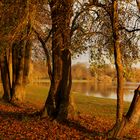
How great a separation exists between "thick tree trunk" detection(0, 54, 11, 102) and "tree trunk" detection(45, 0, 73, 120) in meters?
10.5

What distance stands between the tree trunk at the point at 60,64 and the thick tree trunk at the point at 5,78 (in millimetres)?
10499

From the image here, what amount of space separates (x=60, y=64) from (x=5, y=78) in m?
11.7

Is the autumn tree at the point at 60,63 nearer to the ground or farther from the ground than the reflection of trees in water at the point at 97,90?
farther from the ground

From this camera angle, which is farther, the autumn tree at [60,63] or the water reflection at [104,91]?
the water reflection at [104,91]

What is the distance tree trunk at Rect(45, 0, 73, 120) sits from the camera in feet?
52.3

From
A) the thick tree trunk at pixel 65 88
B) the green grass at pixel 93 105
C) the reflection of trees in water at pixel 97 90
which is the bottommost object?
the green grass at pixel 93 105

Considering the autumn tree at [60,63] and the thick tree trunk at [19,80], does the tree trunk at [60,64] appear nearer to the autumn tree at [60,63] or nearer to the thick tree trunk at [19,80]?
the autumn tree at [60,63]

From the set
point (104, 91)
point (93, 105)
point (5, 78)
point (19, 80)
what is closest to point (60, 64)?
→ point (19, 80)

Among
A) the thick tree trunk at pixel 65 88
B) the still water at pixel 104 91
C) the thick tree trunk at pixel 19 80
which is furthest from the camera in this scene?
the still water at pixel 104 91

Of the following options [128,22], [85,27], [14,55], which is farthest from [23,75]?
[128,22]

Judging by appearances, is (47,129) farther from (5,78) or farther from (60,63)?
(5,78)

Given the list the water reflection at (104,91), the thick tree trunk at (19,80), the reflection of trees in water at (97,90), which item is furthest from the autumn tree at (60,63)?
the reflection of trees in water at (97,90)

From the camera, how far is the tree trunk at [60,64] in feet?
52.3

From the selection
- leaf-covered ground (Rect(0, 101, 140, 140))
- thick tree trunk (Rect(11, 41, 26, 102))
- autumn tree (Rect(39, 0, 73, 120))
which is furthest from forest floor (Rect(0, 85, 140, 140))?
thick tree trunk (Rect(11, 41, 26, 102))
